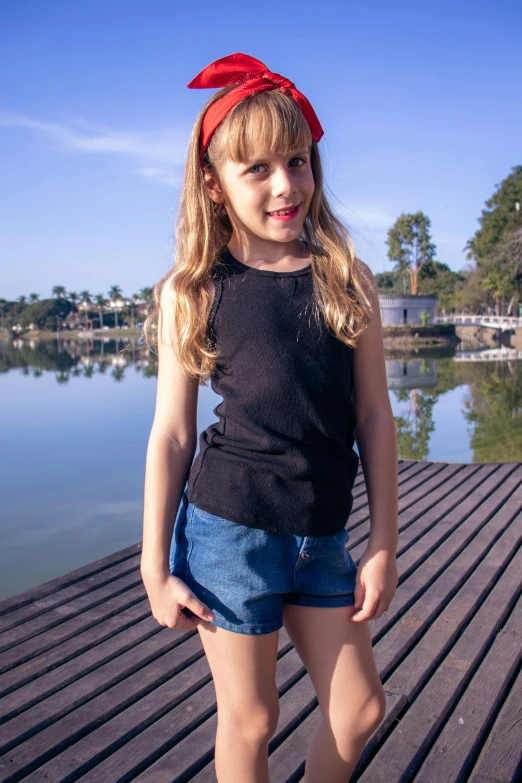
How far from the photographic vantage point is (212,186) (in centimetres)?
135

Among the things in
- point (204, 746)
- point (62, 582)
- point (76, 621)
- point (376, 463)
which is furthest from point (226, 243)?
point (62, 582)

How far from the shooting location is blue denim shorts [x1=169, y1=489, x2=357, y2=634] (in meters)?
1.15

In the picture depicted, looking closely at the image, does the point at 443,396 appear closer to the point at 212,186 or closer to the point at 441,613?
the point at 441,613

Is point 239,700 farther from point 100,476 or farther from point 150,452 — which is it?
point 100,476

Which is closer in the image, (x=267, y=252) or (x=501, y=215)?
(x=267, y=252)

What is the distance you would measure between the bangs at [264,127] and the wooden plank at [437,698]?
1437 millimetres

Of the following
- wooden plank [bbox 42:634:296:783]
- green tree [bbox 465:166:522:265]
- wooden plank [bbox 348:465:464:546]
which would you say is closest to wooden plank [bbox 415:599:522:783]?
wooden plank [bbox 42:634:296:783]

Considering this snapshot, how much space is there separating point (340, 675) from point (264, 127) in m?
0.94

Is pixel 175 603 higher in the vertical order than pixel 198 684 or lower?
higher

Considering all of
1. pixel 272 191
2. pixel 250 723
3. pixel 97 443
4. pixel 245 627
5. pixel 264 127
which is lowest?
pixel 97 443

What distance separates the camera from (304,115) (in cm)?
127

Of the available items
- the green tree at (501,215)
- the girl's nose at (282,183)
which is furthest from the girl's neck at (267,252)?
the green tree at (501,215)

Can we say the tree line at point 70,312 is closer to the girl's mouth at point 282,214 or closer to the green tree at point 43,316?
the green tree at point 43,316

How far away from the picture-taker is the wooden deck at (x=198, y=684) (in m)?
1.72
